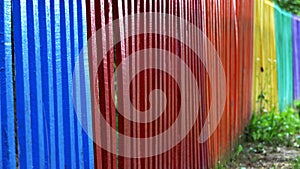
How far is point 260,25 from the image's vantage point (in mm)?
8711

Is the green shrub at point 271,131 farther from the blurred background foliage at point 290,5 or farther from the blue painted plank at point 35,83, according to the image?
the blurred background foliage at point 290,5

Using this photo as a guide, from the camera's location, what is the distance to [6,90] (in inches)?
91.5

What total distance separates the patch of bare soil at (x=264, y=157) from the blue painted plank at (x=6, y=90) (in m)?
3.99

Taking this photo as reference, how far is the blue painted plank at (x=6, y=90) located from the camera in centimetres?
230

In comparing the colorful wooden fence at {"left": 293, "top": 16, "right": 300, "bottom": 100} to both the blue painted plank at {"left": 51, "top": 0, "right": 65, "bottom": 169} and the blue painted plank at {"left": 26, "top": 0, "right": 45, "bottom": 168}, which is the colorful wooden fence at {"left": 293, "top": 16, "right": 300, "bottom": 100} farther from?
the blue painted plank at {"left": 26, "top": 0, "right": 45, "bottom": 168}

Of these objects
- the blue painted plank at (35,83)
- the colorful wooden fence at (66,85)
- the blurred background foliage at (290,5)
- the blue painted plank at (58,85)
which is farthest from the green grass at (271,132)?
the blurred background foliage at (290,5)

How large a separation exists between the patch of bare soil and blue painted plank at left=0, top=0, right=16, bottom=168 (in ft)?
13.1

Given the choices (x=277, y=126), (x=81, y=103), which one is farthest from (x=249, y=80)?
(x=81, y=103)

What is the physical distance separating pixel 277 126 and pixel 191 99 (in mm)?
3387

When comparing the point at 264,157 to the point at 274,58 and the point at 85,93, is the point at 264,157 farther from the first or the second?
the point at 85,93

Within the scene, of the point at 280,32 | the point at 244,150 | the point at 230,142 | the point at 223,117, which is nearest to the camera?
the point at 223,117

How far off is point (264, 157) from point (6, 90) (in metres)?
4.82

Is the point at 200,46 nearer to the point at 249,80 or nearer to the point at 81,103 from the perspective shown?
the point at 81,103

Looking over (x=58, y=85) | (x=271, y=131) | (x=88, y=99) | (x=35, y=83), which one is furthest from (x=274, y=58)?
(x=35, y=83)
